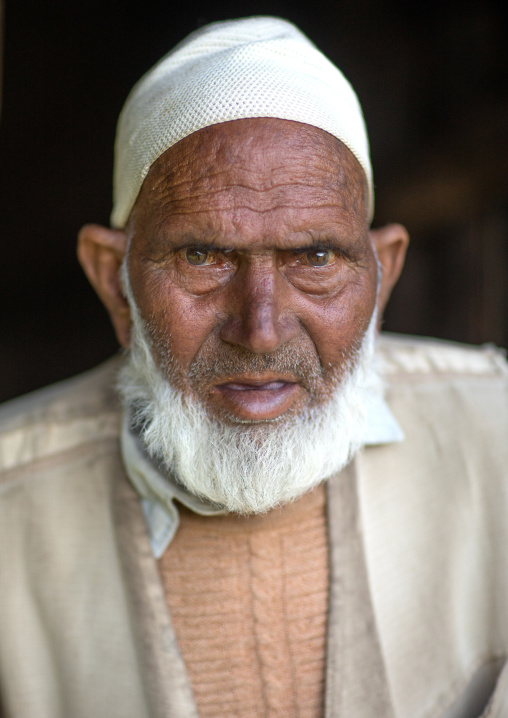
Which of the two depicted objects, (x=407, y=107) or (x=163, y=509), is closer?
(x=163, y=509)

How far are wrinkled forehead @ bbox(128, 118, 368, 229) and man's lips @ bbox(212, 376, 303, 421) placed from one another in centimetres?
37

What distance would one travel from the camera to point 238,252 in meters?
1.28

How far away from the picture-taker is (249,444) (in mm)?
1322

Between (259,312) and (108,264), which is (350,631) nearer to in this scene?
(259,312)

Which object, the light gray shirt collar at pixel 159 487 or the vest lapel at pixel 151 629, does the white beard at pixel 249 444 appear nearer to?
the light gray shirt collar at pixel 159 487

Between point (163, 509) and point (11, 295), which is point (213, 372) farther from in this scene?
point (11, 295)

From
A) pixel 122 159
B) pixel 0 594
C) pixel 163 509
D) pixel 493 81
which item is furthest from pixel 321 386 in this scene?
pixel 493 81

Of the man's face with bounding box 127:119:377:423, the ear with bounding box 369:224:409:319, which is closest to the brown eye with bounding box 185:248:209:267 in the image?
the man's face with bounding box 127:119:377:423

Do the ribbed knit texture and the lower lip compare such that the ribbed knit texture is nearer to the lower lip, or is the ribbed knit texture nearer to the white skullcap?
the lower lip

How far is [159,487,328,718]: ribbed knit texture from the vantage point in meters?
A: 1.41

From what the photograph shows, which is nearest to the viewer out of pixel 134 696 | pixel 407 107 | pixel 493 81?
pixel 134 696

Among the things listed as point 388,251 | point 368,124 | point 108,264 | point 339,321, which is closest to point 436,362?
point 388,251

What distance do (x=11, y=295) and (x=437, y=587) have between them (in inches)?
183

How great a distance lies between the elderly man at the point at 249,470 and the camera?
1291 millimetres
